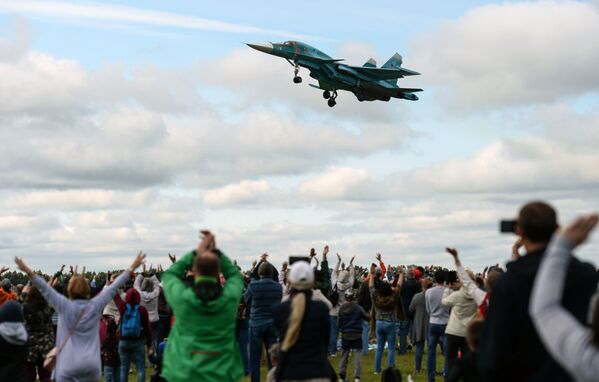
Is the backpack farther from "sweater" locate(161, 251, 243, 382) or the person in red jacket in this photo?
"sweater" locate(161, 251, 243, 382)

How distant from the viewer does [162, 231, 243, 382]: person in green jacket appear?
7.10 m

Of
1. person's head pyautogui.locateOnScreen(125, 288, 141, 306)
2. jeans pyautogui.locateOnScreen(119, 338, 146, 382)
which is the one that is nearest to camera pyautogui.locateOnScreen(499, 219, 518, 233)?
person's head pyautogui.locateOnScreen(125, 288, 141, 306)

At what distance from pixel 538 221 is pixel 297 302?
105 inches

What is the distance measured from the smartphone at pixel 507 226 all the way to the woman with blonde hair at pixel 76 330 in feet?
14.0

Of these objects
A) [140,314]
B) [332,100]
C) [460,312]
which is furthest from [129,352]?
[332,100]

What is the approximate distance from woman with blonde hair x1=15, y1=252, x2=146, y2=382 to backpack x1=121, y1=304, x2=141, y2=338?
5.75m

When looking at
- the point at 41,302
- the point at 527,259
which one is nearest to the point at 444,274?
the point at 41,302

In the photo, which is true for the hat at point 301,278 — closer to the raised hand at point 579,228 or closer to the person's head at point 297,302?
the person's head at point 297,302

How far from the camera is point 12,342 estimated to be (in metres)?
9.38

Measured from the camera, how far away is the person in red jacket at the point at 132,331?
14641 mm

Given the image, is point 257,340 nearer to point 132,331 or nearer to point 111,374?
point 132,331

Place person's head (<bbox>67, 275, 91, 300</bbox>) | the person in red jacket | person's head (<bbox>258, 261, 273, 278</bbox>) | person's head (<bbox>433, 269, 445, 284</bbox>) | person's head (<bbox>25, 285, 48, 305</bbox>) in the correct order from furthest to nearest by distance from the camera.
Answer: person's head (<bbox>433, 269, 445, 284</bbox>) < the person in red jacket < person's head (<bbox>258, 261, 273, 278</bbox>) < person's head (<bbox>25, 285, 48, 305</bbox>) < person's head (<bbox>67, 275, 91, 300</bbox>)

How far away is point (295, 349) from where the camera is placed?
7.34m

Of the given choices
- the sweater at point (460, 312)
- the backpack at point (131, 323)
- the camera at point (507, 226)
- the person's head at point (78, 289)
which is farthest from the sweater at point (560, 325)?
the backpack at point (131, 323)
